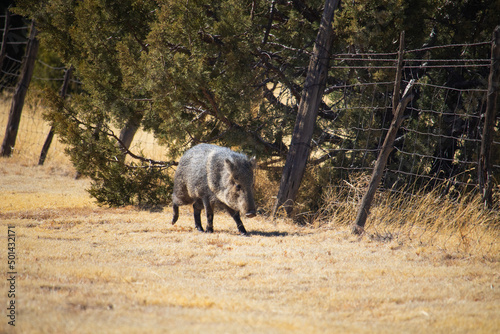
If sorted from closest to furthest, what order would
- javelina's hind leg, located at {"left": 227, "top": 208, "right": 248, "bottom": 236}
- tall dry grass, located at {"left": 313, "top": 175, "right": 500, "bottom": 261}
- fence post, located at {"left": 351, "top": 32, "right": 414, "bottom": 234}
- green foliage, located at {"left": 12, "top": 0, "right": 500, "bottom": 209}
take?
tall dry grass, located at {"left": 313, "top": 175, "right": 500, "bottom": 261} < fence post, located at {"left": 351, "top": 32, "right": 414, "bottom": 234} < javelina's hind leg, located at {"left": 227, "top": 208, "right": 248, "bottom": 236} < green foliage, located at {"left": 12, "top": 0, "right": 500, "bottom": 209}

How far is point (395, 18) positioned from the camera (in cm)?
625

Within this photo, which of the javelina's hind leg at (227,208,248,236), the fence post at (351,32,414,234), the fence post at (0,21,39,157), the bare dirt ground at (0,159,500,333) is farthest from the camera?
the fence post at (0,21,39,157)

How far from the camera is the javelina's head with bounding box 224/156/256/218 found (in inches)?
225

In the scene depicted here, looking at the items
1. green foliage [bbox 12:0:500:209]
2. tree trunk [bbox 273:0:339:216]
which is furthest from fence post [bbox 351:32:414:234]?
tree trunk [bbox 273:0:339:216]

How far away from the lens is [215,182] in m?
6.00

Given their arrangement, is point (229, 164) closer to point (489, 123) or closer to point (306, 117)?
point (306, 117)

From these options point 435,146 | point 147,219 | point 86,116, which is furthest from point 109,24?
point 435,146

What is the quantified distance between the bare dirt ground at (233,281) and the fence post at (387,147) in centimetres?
24

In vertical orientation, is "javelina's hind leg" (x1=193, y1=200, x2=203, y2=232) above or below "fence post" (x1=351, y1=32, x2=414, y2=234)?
below

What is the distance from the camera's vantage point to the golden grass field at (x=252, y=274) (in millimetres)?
2979

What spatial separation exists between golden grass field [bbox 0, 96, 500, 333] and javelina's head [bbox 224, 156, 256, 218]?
39 centimetres

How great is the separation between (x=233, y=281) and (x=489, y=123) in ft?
10.00

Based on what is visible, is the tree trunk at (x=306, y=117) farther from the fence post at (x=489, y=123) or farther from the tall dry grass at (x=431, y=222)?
the fence post at (x=489, y=123)

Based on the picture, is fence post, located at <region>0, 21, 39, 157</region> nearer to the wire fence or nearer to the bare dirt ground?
the bare dirt ground
